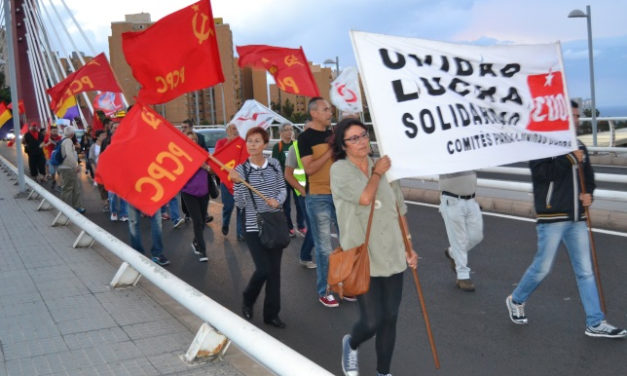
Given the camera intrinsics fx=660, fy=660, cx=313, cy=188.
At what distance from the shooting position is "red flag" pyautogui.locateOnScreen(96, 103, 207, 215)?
5328 millimetres

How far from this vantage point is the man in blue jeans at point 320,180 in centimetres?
625

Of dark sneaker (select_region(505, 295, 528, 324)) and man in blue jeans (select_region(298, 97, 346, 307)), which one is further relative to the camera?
man in blue jeans (select_region(298, 97, 346, 307))

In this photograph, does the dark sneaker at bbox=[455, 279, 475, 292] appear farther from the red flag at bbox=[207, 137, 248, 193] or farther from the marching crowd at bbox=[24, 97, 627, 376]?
the red flag at bbox=[207, 137, 248, 193]

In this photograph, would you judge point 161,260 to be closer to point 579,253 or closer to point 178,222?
point 178,222

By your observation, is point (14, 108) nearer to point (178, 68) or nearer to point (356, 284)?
point (178, 68)

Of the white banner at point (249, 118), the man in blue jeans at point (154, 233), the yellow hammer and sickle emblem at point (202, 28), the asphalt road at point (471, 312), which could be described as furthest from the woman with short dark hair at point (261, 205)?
the white banner at point (249, 118)

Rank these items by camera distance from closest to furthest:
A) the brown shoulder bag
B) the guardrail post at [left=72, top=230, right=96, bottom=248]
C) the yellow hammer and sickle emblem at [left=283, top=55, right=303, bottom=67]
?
the brown shoulder bag < the guardrail post at [left=72, top=230, right=96, bottom=248] < the yellow hammer and sickle emblem at [left=283, top=55, right=303, bottom=67]

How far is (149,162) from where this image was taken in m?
5.39

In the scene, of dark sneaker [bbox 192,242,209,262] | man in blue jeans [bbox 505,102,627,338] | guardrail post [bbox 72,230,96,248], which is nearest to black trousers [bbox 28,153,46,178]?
guardrail post [bbox 72,230,96,248]

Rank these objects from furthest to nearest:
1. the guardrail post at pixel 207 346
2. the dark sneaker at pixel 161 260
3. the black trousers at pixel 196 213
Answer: the black trousers at pixel 196 213, the dark sneaker at pixel 161 260, the guardrail post at pixel 207 346

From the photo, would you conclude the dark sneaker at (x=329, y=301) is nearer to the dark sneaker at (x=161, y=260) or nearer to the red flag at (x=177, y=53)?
the red flag at (x=177, y=53)

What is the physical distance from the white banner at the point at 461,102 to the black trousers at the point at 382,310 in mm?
676

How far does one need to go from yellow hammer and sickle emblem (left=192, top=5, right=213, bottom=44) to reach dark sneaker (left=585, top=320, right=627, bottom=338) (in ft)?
13.1

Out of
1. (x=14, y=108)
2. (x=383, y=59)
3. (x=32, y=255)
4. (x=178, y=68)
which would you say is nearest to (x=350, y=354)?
(x=383, y=59)
